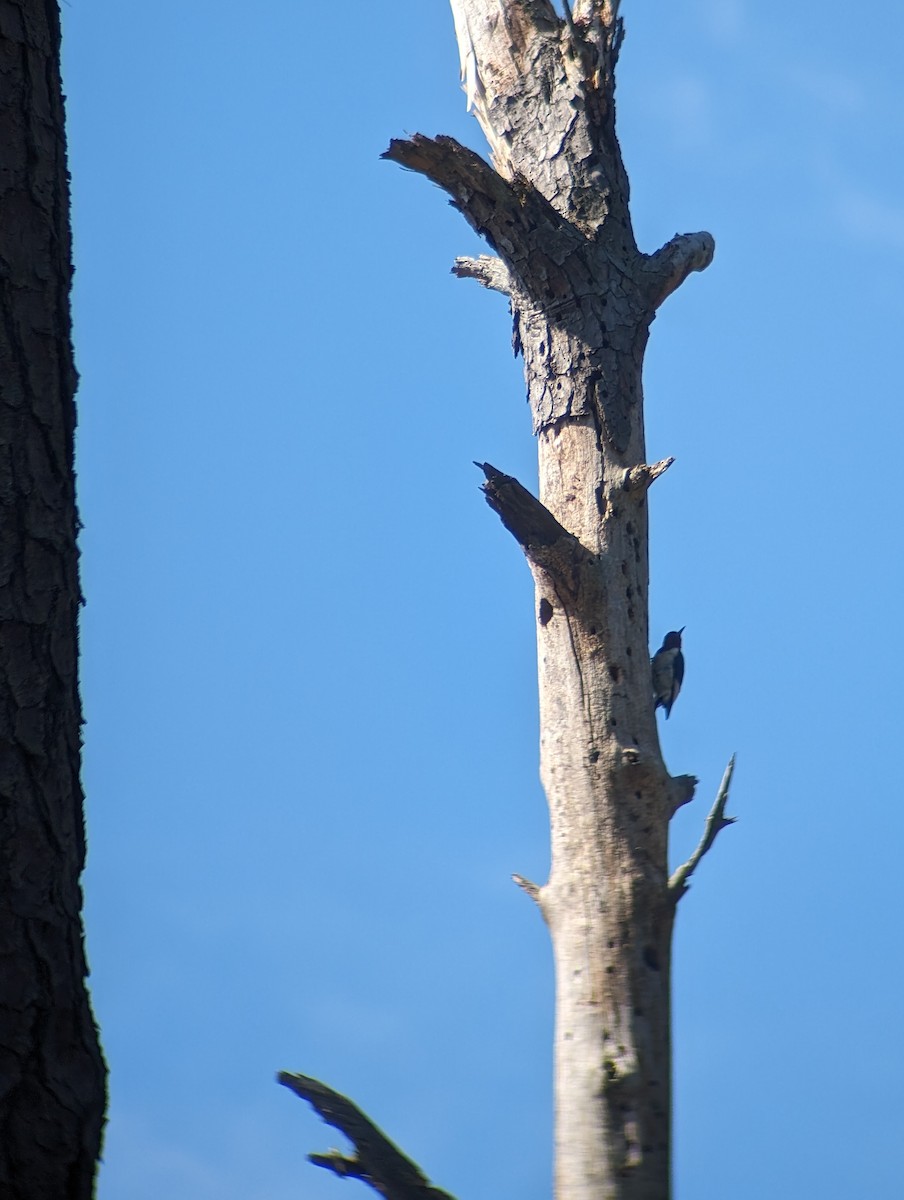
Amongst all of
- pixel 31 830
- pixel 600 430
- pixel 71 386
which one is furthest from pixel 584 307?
pixel 31 830

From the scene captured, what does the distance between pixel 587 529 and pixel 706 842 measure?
1123mm

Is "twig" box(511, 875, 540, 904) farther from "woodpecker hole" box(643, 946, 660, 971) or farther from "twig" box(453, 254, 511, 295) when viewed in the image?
"twig" box(453, 254, 511, 295)

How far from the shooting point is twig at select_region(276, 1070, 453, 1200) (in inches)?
107

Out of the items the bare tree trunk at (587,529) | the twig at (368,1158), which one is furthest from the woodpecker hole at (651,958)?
the twig at (368,1158)

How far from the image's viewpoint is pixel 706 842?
3.98 metres

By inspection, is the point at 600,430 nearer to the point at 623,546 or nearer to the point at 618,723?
the point at 623,546

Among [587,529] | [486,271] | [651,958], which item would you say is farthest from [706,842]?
[486,271]

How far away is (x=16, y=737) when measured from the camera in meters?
1.42

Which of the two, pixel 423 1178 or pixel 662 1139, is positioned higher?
pixel 662 1139

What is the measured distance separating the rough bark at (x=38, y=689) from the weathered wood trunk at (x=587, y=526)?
8.26 feet

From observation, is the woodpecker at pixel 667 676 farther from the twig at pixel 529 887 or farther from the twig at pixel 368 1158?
the twig at pixel 368 1158

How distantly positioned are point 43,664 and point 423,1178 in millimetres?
1781

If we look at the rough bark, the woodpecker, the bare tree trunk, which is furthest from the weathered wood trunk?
the rough bark

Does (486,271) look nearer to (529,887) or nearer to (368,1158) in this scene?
(529,887)
